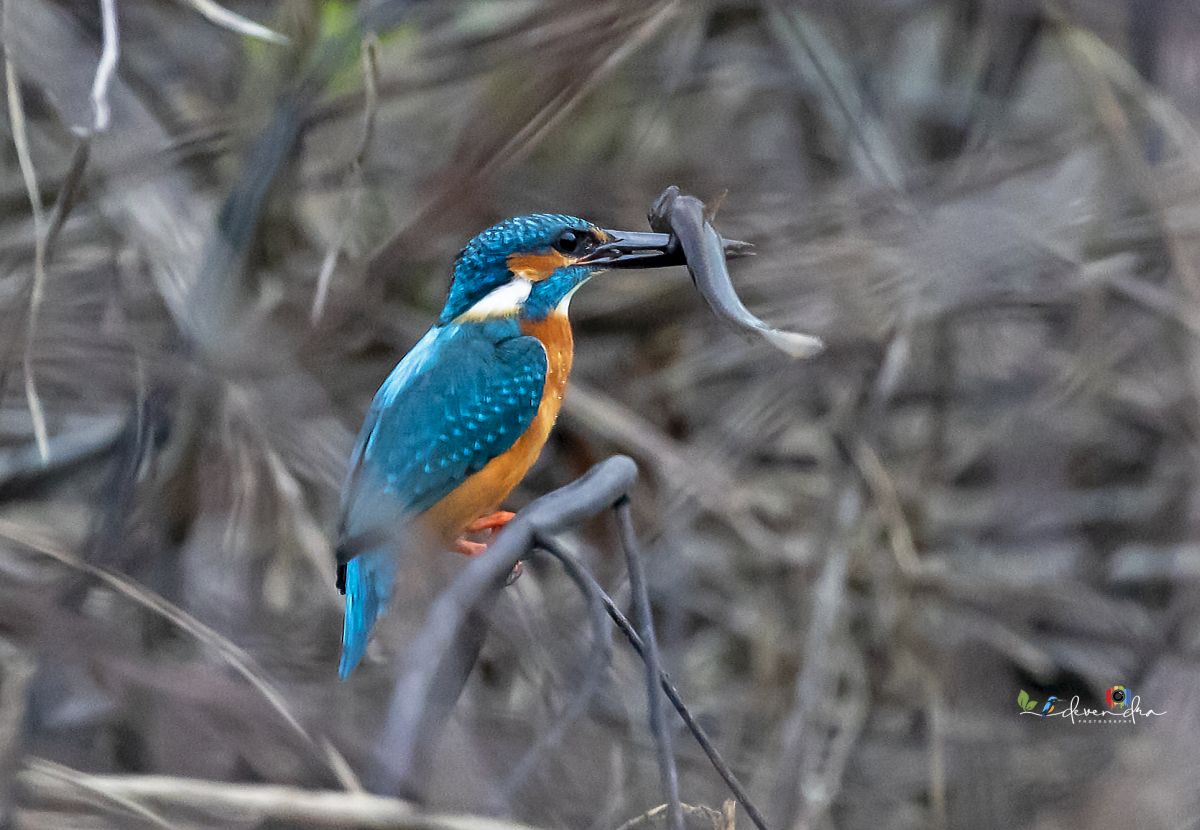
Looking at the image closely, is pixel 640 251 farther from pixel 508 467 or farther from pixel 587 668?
pixel 587 668

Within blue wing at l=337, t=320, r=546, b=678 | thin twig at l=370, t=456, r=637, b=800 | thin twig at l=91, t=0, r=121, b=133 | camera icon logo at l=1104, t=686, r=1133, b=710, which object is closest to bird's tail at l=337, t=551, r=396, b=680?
blue wing at l=337, t=320, r=546, b=678

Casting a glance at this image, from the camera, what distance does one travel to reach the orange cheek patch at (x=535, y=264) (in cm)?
171

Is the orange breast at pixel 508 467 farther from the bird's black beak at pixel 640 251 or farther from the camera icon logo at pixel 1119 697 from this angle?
the camera icon logo at pixel 1119 697

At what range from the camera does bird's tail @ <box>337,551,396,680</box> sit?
1.33 m

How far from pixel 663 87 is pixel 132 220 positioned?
4.26ft

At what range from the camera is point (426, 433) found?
155 centimetres

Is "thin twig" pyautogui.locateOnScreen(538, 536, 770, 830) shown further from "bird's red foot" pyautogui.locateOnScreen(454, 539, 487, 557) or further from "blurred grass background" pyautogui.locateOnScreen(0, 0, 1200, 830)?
"bird's red foot" pyautogui.locateOnScreen(454, 539, 487, 557)

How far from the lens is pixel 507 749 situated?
2.21m

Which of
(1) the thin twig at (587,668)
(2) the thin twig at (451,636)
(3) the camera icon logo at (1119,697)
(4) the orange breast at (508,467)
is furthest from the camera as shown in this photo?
(3) the camera icon logo at (1119,697)

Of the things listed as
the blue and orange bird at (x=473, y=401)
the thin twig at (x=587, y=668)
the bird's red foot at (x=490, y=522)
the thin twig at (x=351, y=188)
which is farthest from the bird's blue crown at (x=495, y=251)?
the thin twig at (x=587, y=668)

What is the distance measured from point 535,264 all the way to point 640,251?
0.75ft

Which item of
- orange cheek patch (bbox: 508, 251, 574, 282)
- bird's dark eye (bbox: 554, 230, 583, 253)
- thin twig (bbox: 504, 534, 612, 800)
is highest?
bird's dark eye (bbox: 554, 230, 583, 253)

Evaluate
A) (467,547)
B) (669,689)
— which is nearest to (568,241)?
(467,547)

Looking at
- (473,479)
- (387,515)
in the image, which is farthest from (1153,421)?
(387,515)
